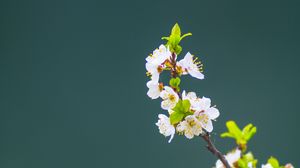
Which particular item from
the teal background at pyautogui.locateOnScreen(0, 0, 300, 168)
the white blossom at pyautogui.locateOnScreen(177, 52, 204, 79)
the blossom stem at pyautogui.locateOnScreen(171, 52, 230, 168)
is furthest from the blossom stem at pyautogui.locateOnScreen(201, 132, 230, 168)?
the teal background at pyautogui.locateOnScreen(0, 0, 300, 168)

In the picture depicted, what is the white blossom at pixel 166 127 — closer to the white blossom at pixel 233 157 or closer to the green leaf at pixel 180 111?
the green leaf at pixel 180 111

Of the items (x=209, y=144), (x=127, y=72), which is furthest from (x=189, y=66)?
(x=127, y=72)

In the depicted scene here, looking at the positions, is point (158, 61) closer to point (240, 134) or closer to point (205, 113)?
point (205, 113)

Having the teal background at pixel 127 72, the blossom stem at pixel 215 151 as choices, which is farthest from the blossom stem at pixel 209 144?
the teal background at pixel 127 72

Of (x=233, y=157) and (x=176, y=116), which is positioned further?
(x=176, y=116)

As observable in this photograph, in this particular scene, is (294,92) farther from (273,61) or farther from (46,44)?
(46,44)

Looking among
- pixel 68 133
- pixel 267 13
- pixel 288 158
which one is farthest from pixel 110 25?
pixel 288 158
